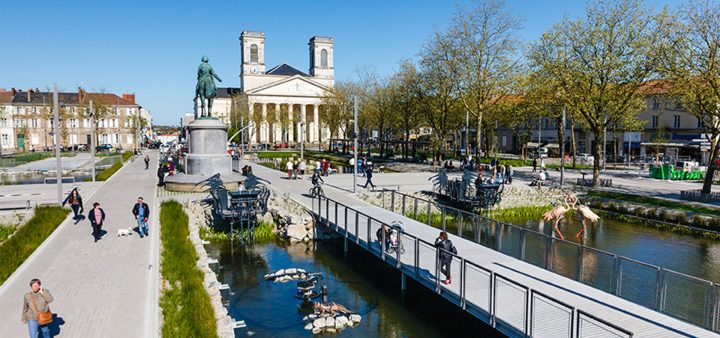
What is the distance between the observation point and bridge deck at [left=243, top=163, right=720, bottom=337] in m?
9.20

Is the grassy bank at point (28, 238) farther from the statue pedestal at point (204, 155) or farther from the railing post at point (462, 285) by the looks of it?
the railing post at point (462, 285)

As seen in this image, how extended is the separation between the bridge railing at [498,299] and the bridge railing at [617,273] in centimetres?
190

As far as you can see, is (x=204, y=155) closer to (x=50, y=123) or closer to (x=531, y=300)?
(x=531, y=300)

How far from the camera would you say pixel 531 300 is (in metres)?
9.11

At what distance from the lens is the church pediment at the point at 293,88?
106 metres

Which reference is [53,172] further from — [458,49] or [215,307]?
[215,307]

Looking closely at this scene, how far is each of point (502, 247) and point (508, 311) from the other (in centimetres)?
564

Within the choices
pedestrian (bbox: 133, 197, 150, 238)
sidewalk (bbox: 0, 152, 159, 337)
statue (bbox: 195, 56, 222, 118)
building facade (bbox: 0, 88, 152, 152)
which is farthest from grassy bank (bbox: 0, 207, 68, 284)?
building facade (bbox: 0, 88, 152, 152)

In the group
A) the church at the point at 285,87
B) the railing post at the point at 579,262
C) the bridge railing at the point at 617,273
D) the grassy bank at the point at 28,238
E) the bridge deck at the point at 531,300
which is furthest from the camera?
the church at the point at 285,87

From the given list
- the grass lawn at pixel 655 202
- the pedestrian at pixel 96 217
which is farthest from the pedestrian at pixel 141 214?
the grass lawn at pixel 655 202

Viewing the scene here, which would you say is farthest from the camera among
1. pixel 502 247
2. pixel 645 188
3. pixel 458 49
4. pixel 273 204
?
pixel 458 49

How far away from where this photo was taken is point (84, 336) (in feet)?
30.5

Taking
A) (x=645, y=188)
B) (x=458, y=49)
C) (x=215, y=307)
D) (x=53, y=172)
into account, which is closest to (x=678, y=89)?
(x=645, y=188)

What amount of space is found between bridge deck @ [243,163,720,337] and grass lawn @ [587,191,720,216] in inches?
588
